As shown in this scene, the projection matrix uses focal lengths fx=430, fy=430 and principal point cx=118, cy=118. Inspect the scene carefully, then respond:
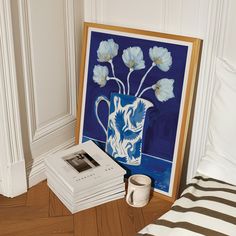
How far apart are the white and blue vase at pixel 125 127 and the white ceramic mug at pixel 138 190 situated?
81 millimetres

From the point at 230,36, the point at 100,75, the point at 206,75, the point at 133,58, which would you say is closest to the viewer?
the point at 230,36

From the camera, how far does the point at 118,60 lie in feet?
6.10

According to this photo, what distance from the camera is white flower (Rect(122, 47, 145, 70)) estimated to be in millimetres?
1792

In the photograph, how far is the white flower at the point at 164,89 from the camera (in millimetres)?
1734

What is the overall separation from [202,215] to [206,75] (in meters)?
0.63

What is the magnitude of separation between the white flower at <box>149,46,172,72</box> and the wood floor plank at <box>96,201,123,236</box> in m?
0.61

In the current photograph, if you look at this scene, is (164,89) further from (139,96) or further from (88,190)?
(88,190)

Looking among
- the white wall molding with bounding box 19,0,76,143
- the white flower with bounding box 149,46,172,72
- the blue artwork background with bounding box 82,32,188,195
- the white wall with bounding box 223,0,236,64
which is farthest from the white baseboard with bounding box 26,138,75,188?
the white wall with bounding box 223,0,236,64

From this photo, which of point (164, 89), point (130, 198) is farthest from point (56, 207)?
point (164, 89)

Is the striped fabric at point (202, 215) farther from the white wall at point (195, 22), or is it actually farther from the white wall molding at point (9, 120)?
the white wall molding at point (9, 120)

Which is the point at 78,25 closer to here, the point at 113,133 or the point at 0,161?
the point at 113,133

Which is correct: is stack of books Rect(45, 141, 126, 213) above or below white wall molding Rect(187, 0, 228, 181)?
below

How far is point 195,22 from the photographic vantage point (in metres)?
1.66

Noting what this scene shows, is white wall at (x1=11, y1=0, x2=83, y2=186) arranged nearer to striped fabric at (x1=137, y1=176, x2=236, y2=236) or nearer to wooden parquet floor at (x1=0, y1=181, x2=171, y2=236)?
wooden parquet floor at (x1=0, y1=181, x2=171, y2=236)
